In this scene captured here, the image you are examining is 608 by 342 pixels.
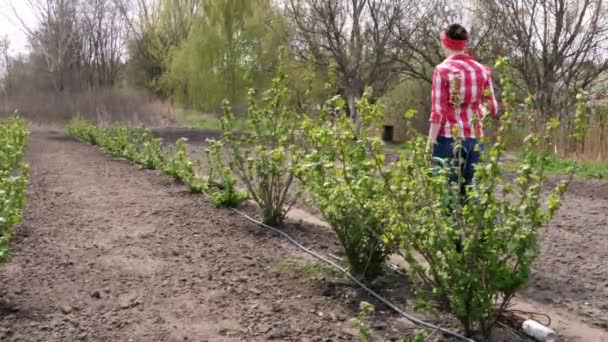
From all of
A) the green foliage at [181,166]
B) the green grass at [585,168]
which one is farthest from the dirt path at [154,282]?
the green grass at [585,168]

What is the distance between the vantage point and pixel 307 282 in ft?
11.2

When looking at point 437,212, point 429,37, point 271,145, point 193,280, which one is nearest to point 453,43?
point 437,212

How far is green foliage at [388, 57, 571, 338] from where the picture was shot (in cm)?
230

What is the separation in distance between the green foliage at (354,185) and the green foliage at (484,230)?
1.16ft

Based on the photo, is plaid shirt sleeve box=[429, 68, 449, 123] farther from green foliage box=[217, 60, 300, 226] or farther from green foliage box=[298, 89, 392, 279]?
green foliage box=[217, 60, 300, 226]

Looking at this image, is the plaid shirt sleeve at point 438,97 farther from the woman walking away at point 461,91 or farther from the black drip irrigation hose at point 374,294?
the black drip irrigation hose at point 374,294

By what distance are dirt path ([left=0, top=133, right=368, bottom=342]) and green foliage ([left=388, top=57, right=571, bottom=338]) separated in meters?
0.55

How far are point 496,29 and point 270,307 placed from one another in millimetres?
16012

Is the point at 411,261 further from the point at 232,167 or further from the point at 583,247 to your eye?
the point at 232,167

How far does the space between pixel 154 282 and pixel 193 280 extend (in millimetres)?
223

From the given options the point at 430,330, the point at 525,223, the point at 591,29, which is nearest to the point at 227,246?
the point at 430,330

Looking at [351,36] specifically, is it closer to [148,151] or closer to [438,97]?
[148,151]

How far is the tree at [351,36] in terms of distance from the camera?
19.9m

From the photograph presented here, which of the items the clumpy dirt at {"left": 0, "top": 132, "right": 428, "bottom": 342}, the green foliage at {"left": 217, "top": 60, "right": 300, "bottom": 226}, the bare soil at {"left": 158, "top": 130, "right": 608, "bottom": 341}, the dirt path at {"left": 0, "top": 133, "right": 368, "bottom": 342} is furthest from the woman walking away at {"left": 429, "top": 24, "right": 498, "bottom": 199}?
the green foliage at {"left": 217, "top": 60, "right": 300, "bottom": 226}
